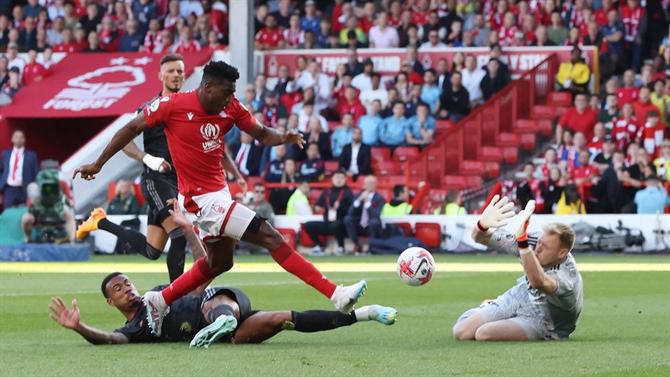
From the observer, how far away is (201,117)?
11.4 metres

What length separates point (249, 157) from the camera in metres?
30.4

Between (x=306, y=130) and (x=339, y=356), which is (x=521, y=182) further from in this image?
(x=339, y=356)

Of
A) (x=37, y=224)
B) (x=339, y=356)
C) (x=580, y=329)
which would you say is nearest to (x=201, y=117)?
(x=339, y=356)

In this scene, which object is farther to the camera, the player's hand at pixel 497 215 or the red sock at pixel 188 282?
the red sock at pixel 188 282

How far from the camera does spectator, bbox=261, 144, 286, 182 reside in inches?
1177

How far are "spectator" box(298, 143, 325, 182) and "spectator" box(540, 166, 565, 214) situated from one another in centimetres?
465

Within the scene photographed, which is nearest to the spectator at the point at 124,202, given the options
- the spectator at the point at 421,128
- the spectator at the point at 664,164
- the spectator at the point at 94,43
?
the spectator at the point at 421,128

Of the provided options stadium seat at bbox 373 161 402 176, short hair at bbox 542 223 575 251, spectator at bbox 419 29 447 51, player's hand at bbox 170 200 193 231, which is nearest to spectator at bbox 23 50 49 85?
spectator at bbox 419 29 447 51

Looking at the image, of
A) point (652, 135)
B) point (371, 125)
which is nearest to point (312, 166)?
point (371, 125)

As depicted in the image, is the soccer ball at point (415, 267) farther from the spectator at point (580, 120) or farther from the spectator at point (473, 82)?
the spectator at point (473, 82)

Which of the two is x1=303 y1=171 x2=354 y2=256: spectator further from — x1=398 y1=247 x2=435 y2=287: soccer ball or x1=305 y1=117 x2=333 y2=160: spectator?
x1=398 y1=247 x2=435 y2=287: soccer ball

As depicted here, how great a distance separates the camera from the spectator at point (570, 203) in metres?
26.7

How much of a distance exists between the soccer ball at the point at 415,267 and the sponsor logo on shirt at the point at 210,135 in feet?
5.47

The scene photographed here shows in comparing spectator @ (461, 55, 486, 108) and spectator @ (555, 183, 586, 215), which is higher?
spectator @ (461, 55, 486, 108)
